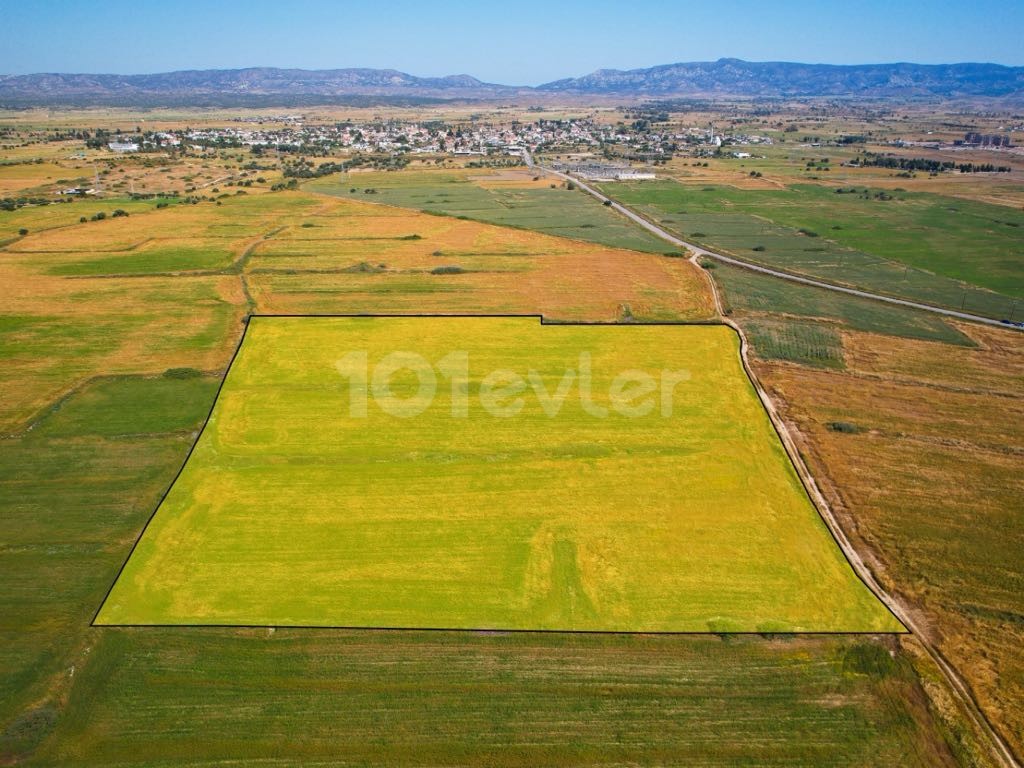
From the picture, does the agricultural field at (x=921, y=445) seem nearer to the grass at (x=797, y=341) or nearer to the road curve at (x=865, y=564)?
the grass at (x=797, y=341)

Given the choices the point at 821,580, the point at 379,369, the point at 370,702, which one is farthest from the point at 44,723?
the point at 821,580

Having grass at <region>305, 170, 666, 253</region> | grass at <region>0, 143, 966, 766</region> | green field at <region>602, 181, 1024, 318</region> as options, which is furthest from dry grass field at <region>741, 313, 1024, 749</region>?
grass at <region>305, 170, 666, 253</region>

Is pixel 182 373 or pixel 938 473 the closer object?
pixel 938 473

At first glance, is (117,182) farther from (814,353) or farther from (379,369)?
(814,353)

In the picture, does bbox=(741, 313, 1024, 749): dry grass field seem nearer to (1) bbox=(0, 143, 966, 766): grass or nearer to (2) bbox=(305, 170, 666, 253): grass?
(1) bbox=(0, 143, 966, 766): grass

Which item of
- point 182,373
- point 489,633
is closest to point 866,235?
point 489,633

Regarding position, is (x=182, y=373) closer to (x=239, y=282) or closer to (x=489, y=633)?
(x=239, y=282)
